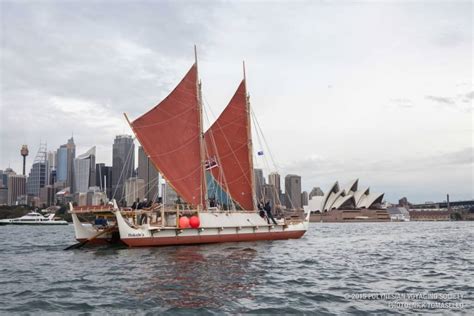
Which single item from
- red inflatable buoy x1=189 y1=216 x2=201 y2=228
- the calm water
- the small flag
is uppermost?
the small flag

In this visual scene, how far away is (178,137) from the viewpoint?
4362cm

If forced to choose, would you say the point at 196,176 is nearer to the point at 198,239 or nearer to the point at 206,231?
the point at 206,231

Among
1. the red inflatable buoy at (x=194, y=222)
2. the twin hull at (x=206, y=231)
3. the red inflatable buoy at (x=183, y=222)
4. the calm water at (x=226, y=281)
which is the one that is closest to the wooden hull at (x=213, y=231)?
the twin hull at (x=206, y=231)

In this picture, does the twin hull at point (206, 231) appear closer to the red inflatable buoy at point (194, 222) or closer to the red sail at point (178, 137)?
the red inflatable buoy at point (194, 222)

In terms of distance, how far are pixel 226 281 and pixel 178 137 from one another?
23519 mm

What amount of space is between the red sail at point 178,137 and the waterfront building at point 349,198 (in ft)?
491

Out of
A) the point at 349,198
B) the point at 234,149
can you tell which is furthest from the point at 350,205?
the point at 234,149

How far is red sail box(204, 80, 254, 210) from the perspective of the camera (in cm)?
5003

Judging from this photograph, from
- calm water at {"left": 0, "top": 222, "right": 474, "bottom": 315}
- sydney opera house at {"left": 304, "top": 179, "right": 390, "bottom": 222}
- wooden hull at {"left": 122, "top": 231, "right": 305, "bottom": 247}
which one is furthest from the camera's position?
sydney opera house at {"left": 304, "top": 179, "right": 390, "bottom": 222}

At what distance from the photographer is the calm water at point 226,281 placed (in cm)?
1702

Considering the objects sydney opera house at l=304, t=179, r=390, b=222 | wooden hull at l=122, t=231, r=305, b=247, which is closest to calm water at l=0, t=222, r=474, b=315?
wooden hull at l=122, t=231, r=305, b=247

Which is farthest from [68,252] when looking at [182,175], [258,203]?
[258,203]

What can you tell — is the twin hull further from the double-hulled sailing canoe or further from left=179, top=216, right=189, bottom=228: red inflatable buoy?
left=179, top=216, right=189, bottom=228: red inflatable buoy

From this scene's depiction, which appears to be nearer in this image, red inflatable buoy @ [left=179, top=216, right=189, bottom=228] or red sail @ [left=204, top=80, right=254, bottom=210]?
red inflatable buoy @ [left=179, top=216, right=189, bottom=228]
